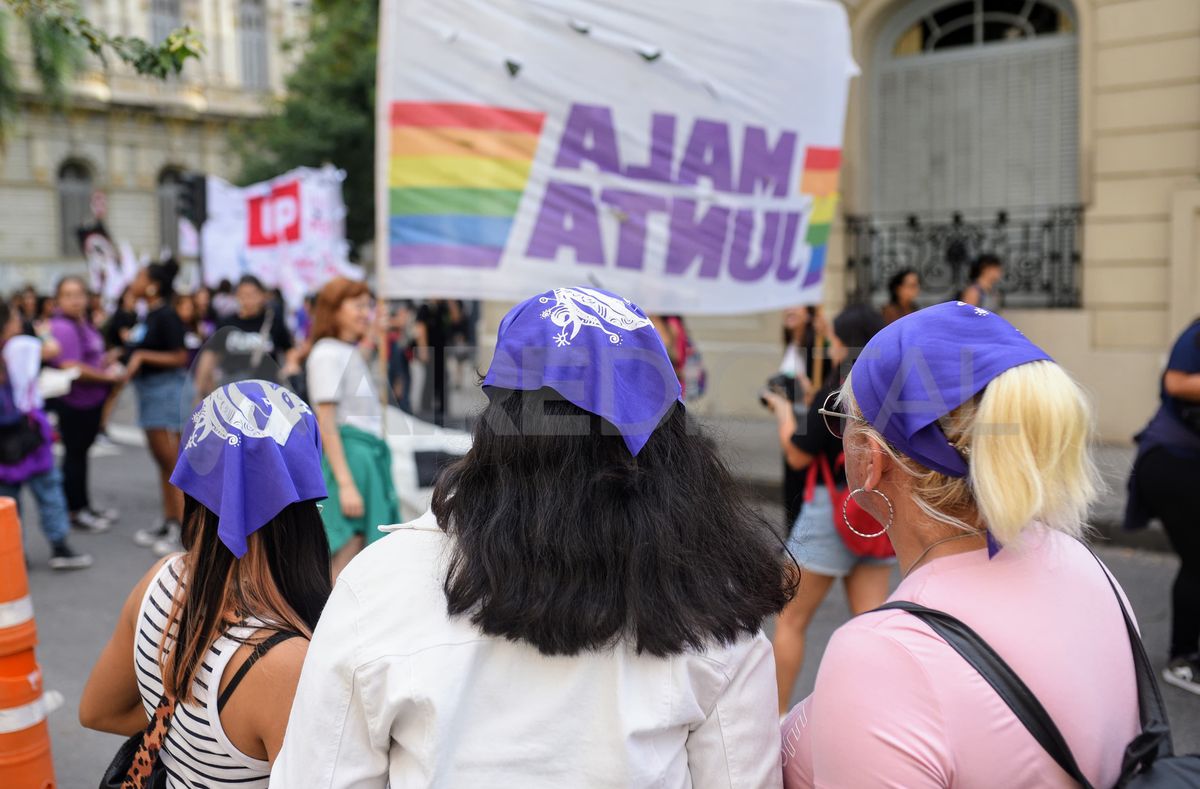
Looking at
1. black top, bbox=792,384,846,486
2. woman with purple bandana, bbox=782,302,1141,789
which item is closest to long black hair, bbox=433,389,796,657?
→ woman with purple bandana, bbox=782,302,1141,789

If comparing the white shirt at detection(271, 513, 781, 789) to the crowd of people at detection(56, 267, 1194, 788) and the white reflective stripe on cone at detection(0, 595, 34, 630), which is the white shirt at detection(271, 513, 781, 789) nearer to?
the crowd of people at detection(56, 267, 1194, 788)

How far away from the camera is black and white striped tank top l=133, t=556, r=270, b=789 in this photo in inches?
75.0

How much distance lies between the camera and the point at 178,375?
8023 millimetres

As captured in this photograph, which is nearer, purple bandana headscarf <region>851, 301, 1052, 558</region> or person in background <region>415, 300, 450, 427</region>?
purple bandana headscarf <region>851, 301, 1052, 558</region>

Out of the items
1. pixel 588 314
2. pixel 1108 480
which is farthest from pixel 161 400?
pixel 588 314

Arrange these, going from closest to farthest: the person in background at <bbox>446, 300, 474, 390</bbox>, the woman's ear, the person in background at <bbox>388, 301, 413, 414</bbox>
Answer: the woman's ear < the person in background at <bbox>388, 301, 413, 414</bbox> < the person in background at <bbox>446, 300, 474, 390</bbox>

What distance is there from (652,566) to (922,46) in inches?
479

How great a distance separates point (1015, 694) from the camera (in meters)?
1.41

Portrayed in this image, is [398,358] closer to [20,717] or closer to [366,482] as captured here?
[366,482]

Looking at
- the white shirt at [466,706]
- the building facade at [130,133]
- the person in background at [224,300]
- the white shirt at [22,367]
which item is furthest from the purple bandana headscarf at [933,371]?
Result: the building facade at [130,133]

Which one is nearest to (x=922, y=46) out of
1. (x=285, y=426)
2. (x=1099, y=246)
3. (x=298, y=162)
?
(x=1099, y=246)

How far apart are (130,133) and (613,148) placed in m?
38.6

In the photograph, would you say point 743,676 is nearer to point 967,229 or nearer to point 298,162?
point 967,229

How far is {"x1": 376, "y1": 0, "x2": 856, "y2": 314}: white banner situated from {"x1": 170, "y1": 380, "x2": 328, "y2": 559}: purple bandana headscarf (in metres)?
3.43
